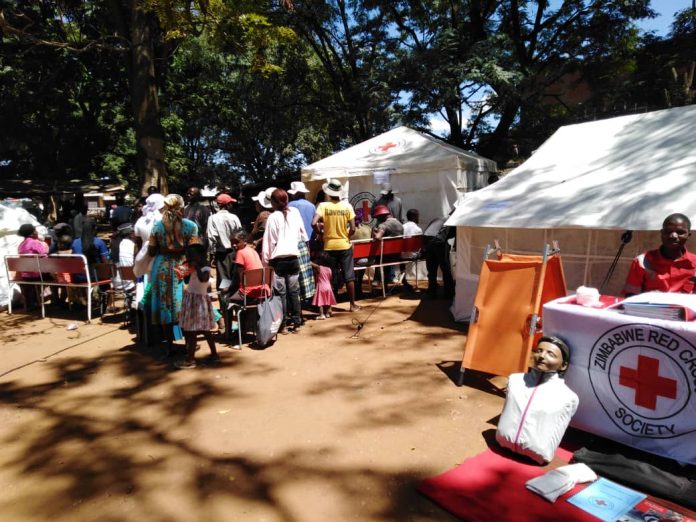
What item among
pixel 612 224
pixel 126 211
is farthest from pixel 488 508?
pixel 126 211

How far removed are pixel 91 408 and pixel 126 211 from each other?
240 inches

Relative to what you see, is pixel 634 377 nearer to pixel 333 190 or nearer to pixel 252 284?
pixel 252 284

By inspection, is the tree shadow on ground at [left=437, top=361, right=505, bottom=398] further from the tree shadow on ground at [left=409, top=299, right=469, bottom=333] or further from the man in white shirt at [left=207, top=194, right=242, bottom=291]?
the man in white shirt at [left=207, top=194, right=242, bottom=291]

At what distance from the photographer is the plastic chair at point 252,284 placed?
219 inches

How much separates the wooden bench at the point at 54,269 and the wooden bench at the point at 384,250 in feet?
12.6

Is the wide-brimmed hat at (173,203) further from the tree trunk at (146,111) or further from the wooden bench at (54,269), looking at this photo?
the tree trunk at (146,111)

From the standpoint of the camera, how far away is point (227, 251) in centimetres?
689

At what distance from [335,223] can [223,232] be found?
5.20 ft

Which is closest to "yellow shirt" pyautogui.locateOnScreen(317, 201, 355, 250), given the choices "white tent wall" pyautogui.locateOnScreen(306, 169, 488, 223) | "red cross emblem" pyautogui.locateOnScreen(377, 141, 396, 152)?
"white tent wall" pyautogui.locateOnScreen(306, 169, 488, 223)

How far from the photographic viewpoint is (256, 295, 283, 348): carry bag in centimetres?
560

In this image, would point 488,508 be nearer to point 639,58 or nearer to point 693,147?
point 693,147

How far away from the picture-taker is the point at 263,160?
27328 mm

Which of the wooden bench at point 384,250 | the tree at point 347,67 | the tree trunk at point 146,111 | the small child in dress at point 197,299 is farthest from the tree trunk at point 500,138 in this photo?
the small child in dress at point 197,299

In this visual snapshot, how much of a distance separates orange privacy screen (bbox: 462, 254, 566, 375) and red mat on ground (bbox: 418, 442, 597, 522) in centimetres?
96
